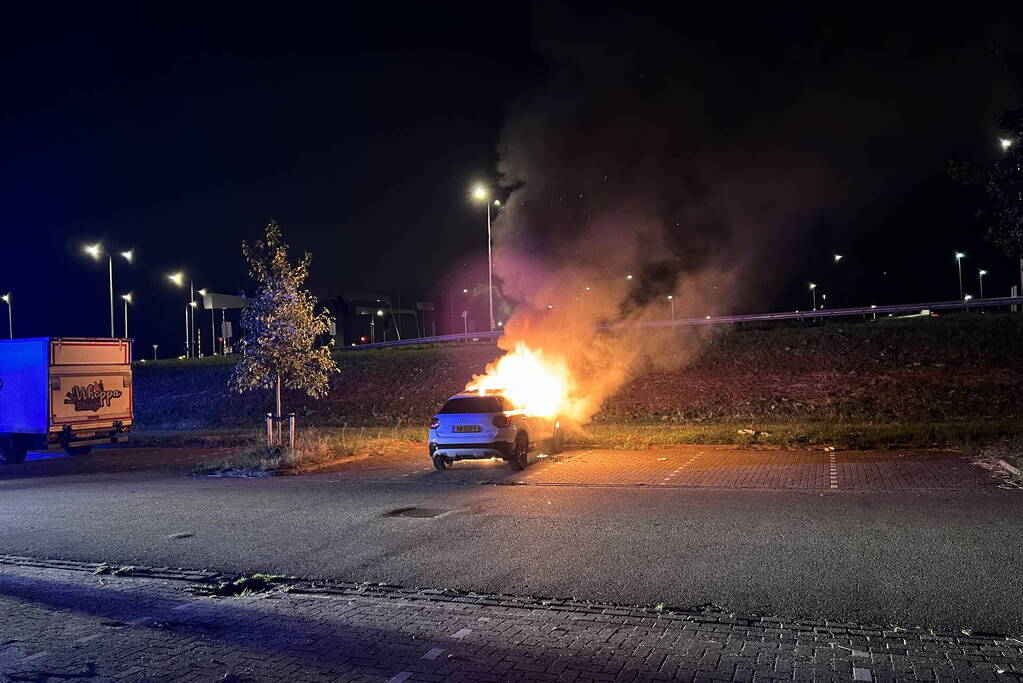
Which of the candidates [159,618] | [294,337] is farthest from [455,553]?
[294,337]

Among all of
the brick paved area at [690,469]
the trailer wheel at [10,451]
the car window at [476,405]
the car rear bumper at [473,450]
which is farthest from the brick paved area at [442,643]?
the trailer wheel at [10,451]

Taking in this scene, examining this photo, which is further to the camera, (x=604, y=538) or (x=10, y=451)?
(x=10, y=451)

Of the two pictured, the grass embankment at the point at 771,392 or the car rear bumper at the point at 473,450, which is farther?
the grass embankment at the point at 771,392

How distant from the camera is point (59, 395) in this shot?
68.0 ft

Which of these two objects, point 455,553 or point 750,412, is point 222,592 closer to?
point 455,553

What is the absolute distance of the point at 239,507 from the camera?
12172 mm

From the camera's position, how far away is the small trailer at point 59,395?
2061 cm

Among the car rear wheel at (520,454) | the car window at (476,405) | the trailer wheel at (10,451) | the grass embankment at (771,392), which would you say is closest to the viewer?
the car rear wheel at (520,454)

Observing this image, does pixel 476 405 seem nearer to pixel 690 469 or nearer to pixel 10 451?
pixel 690 469

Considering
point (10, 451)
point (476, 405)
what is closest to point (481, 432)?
point (476, 405)

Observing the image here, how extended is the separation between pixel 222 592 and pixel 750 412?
1932 centimetres

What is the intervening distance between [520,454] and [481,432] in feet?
2.96

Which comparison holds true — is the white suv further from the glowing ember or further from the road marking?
the road marking

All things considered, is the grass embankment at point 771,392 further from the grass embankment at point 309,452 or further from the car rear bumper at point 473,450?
the car rear bumper at point 473,450
